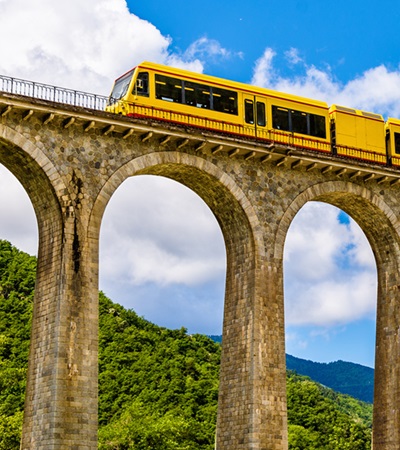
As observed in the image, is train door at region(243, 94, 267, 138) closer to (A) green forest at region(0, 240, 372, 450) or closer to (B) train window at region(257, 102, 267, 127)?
(B) train window at region(257, 102, 267, 127)

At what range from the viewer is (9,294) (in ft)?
170

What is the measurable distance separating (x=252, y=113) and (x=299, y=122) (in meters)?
2.30

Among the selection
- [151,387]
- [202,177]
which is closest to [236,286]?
[202,177]

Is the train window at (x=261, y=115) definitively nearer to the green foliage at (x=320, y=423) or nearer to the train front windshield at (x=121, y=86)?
the train front windshield at (x=121, y=86)

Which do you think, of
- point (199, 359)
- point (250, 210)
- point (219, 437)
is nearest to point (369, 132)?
point (250, 210)

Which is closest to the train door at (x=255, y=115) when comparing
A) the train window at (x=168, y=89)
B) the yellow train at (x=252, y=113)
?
the yellow train at (x=252, y=113)

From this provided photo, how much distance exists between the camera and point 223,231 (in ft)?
115

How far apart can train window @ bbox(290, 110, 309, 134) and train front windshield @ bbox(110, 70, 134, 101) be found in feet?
21.9

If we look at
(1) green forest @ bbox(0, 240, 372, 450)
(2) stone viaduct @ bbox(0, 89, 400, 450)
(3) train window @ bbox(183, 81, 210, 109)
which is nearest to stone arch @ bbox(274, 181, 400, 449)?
(2) stone viaduct @ bbox(0, 89, 400, 450)

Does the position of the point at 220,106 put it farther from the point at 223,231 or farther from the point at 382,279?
the point at 382,279

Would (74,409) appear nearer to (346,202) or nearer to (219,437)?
(219,437)

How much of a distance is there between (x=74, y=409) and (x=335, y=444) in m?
29.1

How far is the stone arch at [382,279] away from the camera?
119 feet

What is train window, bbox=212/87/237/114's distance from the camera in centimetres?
3428
